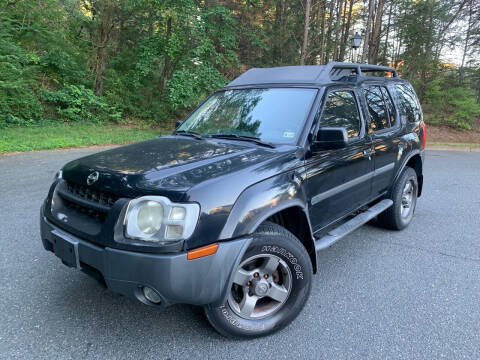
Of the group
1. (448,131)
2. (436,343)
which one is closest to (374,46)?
(448,131)

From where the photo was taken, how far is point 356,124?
3.37 metres

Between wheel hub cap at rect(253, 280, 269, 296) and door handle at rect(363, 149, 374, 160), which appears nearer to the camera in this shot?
wheel hub cap at rect(253, 280, 269, 296)

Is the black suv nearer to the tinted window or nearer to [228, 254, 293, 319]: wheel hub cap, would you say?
[228, 254, 293, 319]: wheel hub cap

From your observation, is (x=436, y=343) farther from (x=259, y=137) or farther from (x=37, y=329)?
(x=37, y=329)

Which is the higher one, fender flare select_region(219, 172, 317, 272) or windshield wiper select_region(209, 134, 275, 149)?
windshield wiper select_region(209, 134, 275, 149)

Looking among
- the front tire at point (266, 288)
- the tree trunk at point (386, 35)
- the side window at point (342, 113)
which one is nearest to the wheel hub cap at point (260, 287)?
the front tire at point (266, 288)

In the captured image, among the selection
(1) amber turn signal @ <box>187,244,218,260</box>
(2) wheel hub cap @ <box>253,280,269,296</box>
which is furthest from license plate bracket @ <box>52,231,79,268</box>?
(2) wheel hub cap @ <box>253,280,269,296</box>

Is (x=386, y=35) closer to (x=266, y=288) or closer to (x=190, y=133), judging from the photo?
(x=190, y=133)

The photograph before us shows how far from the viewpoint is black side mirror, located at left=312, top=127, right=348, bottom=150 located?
2584mm

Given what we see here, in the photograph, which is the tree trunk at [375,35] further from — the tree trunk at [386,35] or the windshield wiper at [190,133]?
the windshield wiper at [190,133]

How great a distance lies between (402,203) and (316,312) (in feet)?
8.24

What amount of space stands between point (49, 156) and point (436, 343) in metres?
9.15

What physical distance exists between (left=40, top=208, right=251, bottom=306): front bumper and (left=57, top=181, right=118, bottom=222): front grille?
0.22 meters

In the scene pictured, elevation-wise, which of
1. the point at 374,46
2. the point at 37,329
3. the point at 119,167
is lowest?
the point at 37,329
